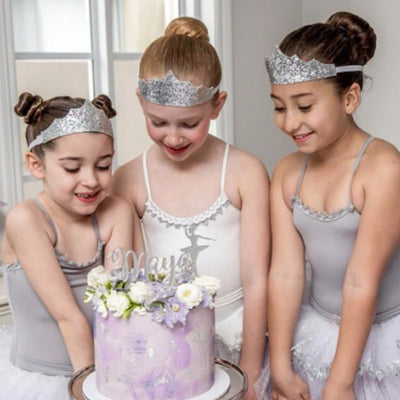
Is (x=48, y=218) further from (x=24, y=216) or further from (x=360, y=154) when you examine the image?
(x=360, y=154)

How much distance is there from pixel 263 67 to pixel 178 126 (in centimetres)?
159

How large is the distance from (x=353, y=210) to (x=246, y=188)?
0.84 feet

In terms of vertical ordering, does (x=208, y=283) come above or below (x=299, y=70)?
below

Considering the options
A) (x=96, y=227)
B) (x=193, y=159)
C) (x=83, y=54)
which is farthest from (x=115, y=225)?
(x=83, y=54)

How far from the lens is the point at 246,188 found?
1555mm

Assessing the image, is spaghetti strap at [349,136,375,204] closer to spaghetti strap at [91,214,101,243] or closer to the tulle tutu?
the tulle tutu

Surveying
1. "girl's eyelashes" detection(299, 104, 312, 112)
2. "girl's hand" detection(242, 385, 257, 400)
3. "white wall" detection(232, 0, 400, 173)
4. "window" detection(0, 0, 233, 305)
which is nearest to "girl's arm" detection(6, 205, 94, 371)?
"girl's hand" detection(242, 385, 257, 400)

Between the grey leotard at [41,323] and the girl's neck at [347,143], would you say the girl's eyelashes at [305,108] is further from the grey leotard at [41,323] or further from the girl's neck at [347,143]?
the grey leotard at [41,323]

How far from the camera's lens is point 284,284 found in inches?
59.7

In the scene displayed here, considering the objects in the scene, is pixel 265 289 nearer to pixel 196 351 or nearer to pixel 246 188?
pixel 246 188

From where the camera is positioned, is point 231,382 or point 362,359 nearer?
point 231,382

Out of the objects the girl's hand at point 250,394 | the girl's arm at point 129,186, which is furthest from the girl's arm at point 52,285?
the girl's hand at point 250,394

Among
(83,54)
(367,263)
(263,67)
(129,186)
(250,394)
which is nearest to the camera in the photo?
(367,263)

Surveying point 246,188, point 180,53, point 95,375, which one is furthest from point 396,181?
point 95,375
